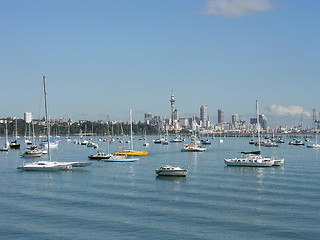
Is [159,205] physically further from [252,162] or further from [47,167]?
[252,162]

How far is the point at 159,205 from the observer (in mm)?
39188

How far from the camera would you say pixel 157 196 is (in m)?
43.7

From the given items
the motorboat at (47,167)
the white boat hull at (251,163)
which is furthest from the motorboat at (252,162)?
the motorboat at (47,167)

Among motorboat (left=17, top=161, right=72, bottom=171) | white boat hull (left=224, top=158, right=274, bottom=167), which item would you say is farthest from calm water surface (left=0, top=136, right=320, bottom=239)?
white boat hull (left=224, top=158, right=274, bottom=167)

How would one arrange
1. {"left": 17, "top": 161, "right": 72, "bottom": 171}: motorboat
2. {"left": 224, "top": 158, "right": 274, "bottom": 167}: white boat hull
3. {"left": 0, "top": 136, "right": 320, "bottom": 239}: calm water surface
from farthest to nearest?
1. {"left": 224, "top": 158, "right": 274, "bottom": 167}: white boat hull
2. {"left": 17, "top": 161, "right": 72, "bottom": 171}: motorboat
3. {"left": 0, "top": 136, "right": 320, "bottom": 239}: calm water surface

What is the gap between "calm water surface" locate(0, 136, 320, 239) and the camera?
30688 millimetres

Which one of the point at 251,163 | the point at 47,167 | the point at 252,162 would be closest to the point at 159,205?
the point at 47,167

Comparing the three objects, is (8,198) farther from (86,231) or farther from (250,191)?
(250,191)

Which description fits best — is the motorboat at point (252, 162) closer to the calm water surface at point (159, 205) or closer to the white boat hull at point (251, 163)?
the white boat hull at point (251, 163)

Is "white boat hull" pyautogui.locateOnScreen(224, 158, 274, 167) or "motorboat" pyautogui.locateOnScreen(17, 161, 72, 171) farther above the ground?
"motorboat" pyautogui.locateOnScreen(17, 161, 72, 171)

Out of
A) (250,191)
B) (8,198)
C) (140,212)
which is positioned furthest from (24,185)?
(250,191)

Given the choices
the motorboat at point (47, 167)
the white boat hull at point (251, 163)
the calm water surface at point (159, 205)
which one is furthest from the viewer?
the white boat hull at point (251, 163)

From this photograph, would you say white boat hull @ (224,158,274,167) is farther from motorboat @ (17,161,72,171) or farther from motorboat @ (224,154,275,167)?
motorboat @ (17,161,72,171)

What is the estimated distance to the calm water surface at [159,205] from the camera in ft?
101
